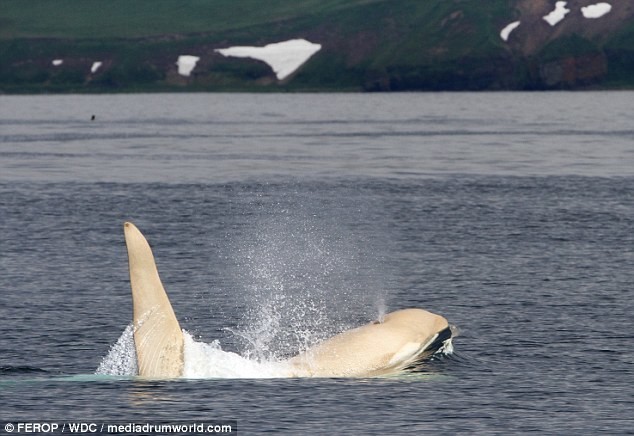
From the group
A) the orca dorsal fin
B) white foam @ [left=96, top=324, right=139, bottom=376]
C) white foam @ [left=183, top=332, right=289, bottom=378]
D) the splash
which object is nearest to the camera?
the orca dorsal fin

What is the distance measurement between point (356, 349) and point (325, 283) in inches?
700

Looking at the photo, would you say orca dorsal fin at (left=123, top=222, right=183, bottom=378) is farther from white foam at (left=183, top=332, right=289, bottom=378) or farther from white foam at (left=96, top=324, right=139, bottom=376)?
white foam at (left=96, top=324, right=139, bottom=376)

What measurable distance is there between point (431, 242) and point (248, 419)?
95.5ft

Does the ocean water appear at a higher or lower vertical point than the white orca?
lower

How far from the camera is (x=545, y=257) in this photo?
1966 inches

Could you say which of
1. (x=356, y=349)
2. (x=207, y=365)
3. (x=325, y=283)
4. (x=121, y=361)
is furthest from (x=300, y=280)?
(x=356, y=349)

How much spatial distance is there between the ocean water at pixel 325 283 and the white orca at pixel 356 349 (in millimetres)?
332

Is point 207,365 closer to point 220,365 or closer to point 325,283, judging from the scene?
point 220,365

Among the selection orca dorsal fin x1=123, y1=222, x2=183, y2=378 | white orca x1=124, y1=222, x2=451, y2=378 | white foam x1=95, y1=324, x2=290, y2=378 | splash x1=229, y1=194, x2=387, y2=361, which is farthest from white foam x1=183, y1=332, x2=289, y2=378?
splash x1=229, y1=194, x2=387, y2=361

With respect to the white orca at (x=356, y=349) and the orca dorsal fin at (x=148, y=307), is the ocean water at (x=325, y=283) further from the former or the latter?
the orca dorsal fin at (x=148, y=307)

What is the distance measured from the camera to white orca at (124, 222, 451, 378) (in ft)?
88.7

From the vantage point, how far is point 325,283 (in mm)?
46156

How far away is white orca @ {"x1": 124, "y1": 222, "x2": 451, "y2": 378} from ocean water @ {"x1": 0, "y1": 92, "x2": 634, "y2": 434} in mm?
332

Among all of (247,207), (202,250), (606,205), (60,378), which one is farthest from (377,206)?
(60,378)
